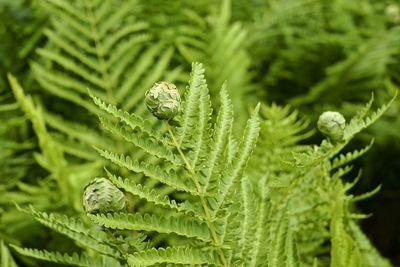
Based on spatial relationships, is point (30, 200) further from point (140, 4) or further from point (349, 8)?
point (349, 8)

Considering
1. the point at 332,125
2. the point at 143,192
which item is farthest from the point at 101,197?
the point at 332,125

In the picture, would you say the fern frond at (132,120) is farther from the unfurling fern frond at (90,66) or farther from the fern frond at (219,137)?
the unfurling fern frond at (90,66)

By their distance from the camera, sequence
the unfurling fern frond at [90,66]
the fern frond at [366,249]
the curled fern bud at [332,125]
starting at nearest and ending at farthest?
the curled fern bud at [332,125] < the fern frond at [366,249] < the unfurling fern frond at [90,66]

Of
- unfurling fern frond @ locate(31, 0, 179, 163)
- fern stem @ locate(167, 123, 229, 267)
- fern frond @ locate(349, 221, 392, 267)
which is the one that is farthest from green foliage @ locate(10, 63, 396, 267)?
unfurling fern frond @ locate(31, 0, 179, 163)

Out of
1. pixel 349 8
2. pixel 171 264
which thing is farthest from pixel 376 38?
pixel 171 264

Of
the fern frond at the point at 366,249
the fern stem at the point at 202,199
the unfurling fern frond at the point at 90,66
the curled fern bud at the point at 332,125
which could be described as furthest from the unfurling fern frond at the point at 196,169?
the unfurling fern frond at the point at 90,66

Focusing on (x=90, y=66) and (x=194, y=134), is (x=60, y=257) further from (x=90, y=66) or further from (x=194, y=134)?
(x=90, y=66)

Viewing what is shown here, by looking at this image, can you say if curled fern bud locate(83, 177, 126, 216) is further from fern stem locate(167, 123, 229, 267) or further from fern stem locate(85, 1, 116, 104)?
fern stem locate(85, 1, 116, 104)

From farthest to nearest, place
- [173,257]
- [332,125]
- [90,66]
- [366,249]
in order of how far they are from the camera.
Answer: [90,66]
[366,249]
[332,125]
[173,257]
